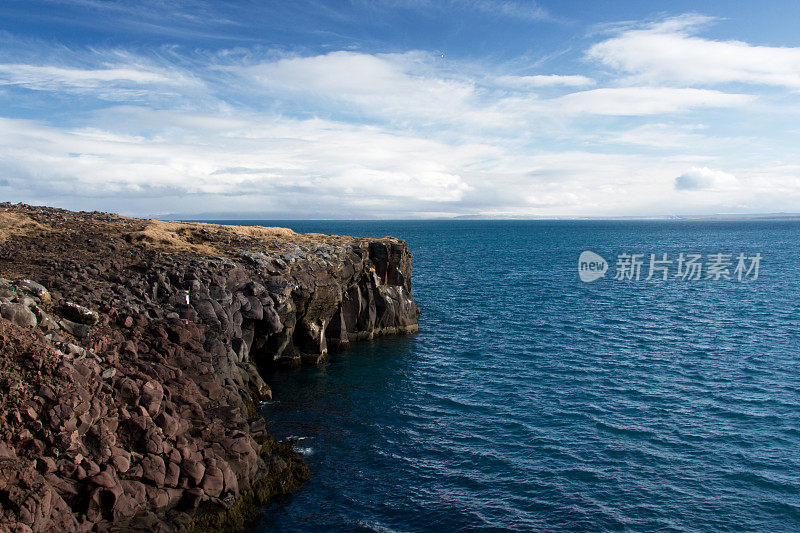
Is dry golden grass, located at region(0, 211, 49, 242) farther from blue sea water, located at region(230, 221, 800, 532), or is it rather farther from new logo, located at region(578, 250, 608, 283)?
new logo, located at region(578, 250, 608, 283)

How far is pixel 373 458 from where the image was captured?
31.3m

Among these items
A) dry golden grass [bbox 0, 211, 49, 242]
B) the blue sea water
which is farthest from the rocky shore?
the blue sea water

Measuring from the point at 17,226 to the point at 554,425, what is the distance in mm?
46741

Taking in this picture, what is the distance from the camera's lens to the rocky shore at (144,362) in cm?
2112

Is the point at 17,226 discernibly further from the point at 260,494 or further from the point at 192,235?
the point at 260,494

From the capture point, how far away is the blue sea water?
25922 millimetres

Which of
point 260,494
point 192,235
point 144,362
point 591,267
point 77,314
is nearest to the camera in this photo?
point 260,494

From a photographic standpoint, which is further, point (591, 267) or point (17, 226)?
point (591, 267)

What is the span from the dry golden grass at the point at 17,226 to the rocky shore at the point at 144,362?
215 mm

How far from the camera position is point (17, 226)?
47156 millimetres

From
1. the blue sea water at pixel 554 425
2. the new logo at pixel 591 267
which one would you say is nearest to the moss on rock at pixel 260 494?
the blue sea water at pixel 554 425

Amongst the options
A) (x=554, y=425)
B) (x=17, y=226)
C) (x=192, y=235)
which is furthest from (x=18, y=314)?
(x=554, y=425)

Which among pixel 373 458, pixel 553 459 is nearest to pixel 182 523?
pixel 373 458

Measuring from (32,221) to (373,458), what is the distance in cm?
3892
